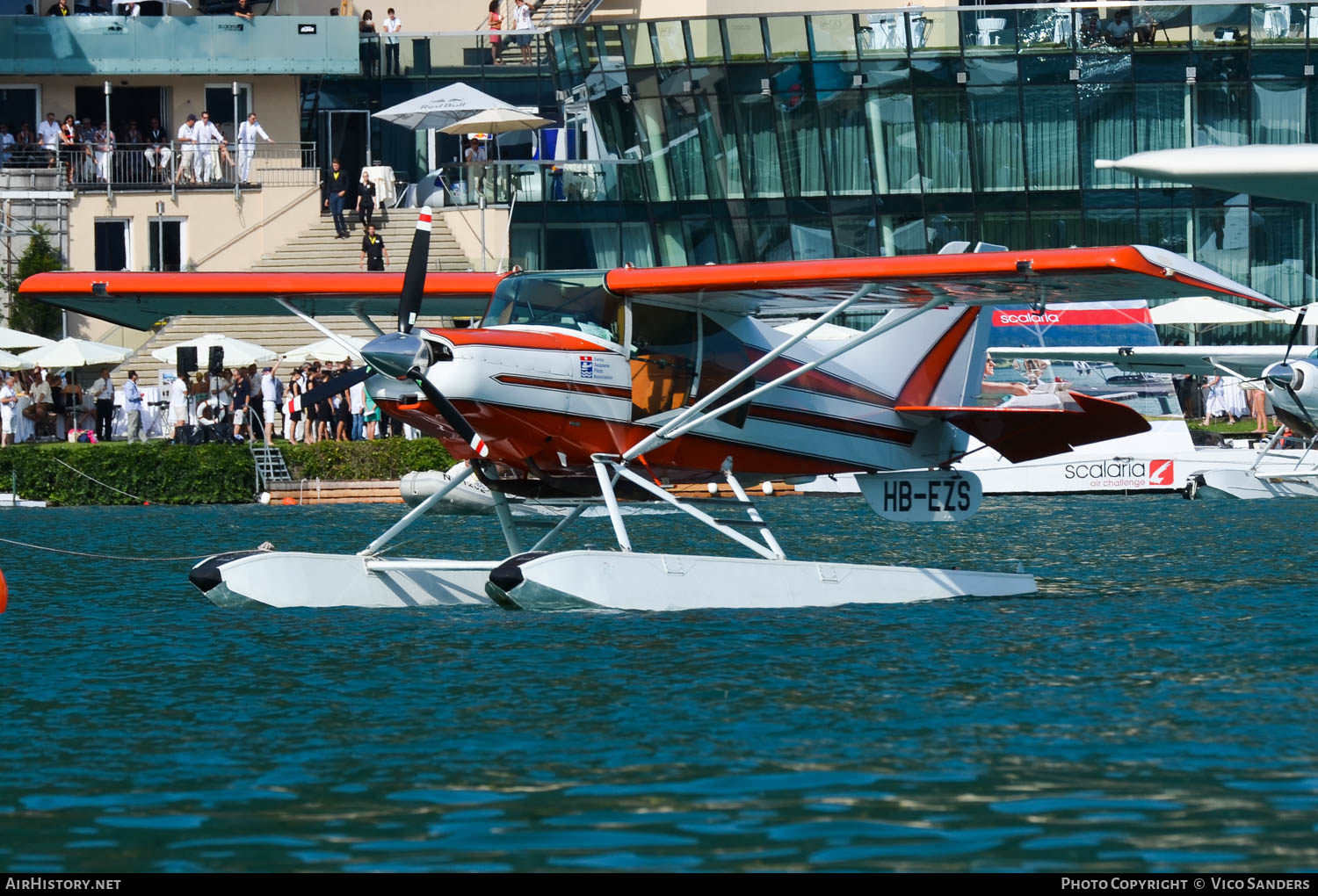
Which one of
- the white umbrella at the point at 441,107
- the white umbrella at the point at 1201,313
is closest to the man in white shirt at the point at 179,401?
the white umbrella at the point at 441,107

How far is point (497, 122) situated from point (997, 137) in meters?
12.2

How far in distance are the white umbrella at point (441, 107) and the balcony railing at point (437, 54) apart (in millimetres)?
7643

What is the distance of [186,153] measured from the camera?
43.5m

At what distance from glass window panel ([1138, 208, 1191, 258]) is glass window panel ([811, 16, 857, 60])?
26.3 feet

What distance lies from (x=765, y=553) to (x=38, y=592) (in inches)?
253

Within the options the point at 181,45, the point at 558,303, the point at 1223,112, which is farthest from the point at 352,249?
the point at 558,303

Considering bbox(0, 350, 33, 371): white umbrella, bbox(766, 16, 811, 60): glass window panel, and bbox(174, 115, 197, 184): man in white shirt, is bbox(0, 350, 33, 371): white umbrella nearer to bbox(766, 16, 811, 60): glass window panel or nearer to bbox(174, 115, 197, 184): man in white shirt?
bbox(174, 115, 197, 184): man in white shirt

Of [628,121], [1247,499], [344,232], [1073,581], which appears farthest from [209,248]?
[1073,581]

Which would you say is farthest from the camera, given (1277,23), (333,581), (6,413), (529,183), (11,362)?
(529,183)

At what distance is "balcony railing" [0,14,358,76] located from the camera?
149 ft

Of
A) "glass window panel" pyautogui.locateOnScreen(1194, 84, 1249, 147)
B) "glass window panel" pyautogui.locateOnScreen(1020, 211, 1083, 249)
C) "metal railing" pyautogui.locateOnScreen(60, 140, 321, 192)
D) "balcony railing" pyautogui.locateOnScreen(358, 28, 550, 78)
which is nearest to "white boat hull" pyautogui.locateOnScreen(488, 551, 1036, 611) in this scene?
"glass window panel" pyautogui.locateOnScreen(1020, 211, 1083, 249)

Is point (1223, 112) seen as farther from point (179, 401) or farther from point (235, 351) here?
point (179, 401)

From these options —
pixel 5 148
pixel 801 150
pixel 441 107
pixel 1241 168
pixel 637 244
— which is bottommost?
pixel 637 244

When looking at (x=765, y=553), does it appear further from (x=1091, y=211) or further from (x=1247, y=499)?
(x=1091, y=211)
